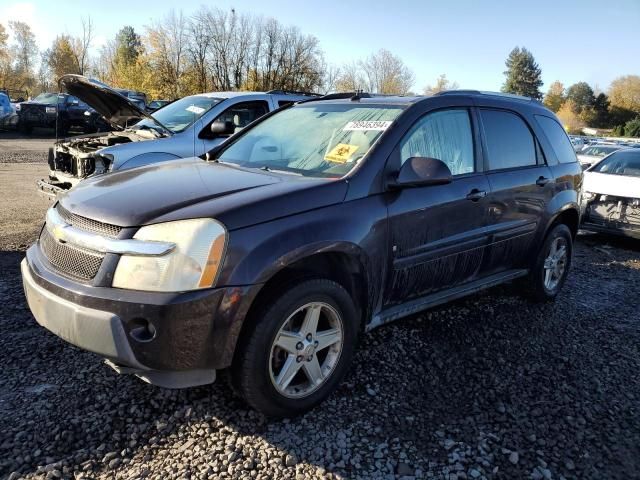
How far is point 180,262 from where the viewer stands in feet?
7.83

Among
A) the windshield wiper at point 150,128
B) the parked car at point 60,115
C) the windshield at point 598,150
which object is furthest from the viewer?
the parked car at point 60,115

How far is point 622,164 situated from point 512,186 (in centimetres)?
547

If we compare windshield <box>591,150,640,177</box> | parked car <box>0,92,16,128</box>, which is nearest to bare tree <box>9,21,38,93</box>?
parked car <box>0,92,16,128</box>

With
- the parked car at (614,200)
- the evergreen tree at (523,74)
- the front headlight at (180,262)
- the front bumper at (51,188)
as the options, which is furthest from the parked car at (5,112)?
the evergreen tree at (523,74)

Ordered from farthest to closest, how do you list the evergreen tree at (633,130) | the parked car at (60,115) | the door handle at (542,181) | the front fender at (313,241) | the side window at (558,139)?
the evergreen tree at (633,130) → the parked car at (60,115) → the side window at (558,139) → the door handle at (542,181) → the front fender at (313,241)

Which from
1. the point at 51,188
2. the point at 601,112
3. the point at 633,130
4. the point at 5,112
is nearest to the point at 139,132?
the point at 51,188

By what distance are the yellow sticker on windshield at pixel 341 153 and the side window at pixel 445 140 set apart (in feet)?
1.07

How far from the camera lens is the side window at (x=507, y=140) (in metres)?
4.09

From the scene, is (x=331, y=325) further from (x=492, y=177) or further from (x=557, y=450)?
(x=492, y=177)

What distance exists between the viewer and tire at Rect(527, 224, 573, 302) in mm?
4695

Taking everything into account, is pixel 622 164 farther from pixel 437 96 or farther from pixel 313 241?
pixel 313 241

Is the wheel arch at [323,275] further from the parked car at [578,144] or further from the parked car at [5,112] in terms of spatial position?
the parked car at [5,112]

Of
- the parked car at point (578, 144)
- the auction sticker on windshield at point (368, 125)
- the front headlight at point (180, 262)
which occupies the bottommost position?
the front headlight at point (180, 262)

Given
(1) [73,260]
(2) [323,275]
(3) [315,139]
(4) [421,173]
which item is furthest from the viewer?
(3) [315,139]
